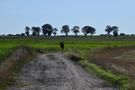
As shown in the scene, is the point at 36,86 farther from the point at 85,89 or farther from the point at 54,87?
the point at 85,89

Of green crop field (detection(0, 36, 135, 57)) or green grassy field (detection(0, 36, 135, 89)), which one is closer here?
green grassy field (detection(0, 36, 135, 89))

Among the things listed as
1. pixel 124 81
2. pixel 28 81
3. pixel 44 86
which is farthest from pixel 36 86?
pixel 124 81

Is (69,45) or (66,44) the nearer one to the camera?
(69,45)

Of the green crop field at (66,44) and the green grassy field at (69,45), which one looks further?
the green crop field at (66,44)

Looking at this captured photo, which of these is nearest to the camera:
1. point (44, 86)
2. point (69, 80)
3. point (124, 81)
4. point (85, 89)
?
point (85, 89)

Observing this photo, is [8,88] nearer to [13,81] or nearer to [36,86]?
[36,86]

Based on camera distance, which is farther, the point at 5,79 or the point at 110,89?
the point at 5,79

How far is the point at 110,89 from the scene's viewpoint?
2259 cm

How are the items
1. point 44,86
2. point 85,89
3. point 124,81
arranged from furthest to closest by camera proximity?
point 124,81 → point 44,86 → point 85,89

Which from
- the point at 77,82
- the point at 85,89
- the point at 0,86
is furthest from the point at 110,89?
the point at 0,86

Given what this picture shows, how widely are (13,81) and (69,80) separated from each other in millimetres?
3063

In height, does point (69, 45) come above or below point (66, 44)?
above

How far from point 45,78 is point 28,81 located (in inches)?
90.1

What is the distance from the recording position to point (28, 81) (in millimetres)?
26156
